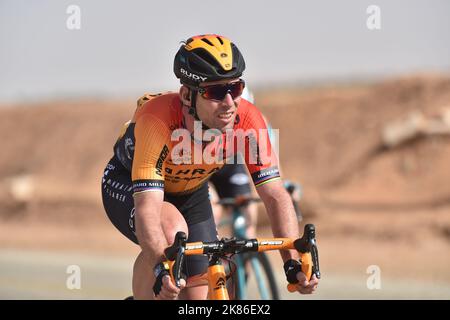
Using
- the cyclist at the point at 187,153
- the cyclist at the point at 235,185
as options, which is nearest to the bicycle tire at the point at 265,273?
the cyclist at the point at 235,185

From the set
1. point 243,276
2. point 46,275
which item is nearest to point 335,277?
point 46,275

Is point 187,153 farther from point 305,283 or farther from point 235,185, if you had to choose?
point 235,185

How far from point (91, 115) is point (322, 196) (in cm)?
2726

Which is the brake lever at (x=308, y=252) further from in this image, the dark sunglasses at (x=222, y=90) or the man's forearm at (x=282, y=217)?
the dark sunglasses at (x=222, y=90)

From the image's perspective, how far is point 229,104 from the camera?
4.90 m

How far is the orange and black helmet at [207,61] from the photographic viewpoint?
16.0ft

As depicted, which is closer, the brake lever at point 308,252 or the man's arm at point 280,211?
the brake lever at point 308,252

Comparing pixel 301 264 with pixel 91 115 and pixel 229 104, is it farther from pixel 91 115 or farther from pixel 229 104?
pixel 91 115

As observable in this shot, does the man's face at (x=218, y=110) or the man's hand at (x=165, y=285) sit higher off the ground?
the man's face at (x=218, y=110)

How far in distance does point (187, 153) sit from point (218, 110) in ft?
1.33

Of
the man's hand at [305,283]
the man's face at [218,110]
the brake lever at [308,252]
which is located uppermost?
the man's face at [218,110]

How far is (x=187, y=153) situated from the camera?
17.1 ft

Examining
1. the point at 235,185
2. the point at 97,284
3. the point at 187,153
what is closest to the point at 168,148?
the point at 187,153

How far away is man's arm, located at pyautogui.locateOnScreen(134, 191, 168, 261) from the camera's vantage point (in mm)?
4684
